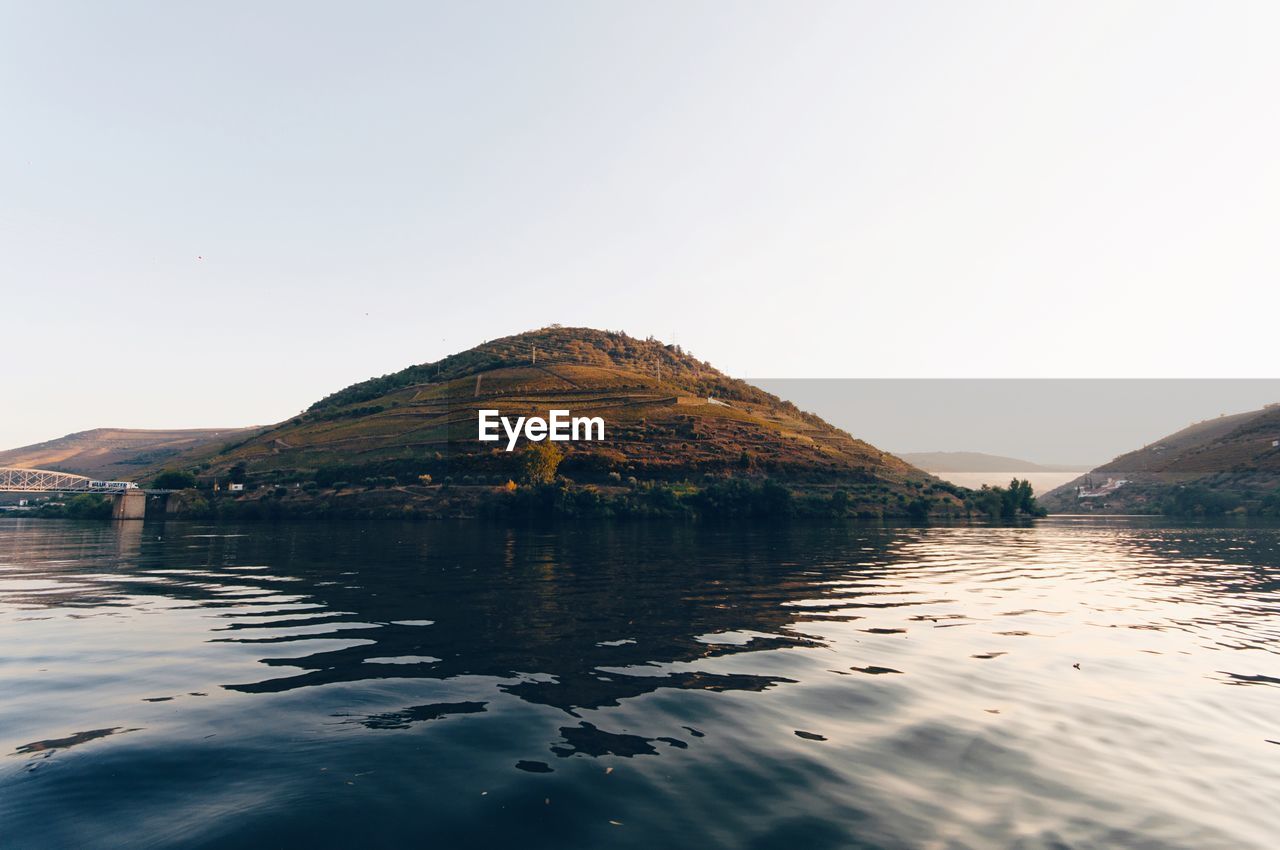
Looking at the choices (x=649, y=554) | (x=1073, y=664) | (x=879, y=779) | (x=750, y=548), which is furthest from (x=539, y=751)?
(x=750, y=548)

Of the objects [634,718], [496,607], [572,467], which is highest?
[572,467]

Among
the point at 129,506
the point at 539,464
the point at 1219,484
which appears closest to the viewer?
the point at 539,464

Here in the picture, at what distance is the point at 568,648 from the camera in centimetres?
1872

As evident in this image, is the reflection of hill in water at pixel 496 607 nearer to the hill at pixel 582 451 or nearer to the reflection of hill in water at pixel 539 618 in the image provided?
the reflection of hill in water at pixel 539 618

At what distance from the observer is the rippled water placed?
28.3 ft

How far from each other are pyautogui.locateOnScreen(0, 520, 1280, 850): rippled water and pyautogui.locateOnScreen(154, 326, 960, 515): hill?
101 metres

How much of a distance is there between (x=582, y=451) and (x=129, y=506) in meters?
92.3

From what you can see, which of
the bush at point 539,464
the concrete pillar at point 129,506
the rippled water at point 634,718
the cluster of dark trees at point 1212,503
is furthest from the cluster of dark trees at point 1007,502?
the concrete pillar at point 129,506

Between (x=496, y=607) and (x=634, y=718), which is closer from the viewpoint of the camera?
(x=634, y=718)

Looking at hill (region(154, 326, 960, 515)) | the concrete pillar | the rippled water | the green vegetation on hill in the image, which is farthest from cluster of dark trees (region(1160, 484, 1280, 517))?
the concrete pillar

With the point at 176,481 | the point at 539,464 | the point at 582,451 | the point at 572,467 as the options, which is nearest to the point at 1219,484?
the point at 582,451

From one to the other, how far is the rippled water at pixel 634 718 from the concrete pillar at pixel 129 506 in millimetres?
127792

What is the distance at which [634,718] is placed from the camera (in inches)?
502

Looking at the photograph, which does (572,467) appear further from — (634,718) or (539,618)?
(634,718)
